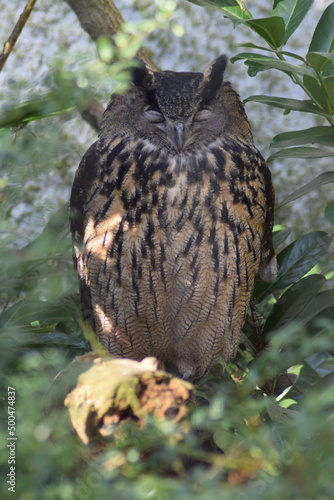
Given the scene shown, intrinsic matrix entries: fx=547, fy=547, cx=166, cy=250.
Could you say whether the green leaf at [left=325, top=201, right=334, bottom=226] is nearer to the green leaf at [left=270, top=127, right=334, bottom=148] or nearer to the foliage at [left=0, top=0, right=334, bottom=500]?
the green leaf at [left=270, top=127, right=334, bottom=148]

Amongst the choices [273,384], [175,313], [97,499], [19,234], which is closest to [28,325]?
[175,313]

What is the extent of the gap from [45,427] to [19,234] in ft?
0.54

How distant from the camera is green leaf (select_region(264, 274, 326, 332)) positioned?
142 cm

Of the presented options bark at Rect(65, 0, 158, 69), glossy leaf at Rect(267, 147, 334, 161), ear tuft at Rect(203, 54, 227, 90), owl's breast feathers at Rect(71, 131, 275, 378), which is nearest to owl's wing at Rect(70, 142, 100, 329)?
owl's breast feathers at Rect(71, 131, 275, 378)

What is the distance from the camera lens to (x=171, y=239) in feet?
4.58

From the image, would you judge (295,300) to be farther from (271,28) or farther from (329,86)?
(271,28)

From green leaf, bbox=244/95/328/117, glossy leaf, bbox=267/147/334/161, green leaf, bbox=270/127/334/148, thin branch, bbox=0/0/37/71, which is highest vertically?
thin branch, bbox=0/0/37/71

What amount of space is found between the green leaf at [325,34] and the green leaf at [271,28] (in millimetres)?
124

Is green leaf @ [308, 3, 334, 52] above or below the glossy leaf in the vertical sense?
above

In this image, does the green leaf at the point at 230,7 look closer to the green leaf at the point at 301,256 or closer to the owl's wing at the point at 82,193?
the owl's wing at the point at 82,193

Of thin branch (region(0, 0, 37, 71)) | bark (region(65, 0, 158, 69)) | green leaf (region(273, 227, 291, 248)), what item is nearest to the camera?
thin branch (region(0, 0, 37, 71))

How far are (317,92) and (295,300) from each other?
1.75 feet

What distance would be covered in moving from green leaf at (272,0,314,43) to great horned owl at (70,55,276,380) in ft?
0.82

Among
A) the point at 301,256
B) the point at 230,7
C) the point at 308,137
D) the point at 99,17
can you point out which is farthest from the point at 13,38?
the point at 99,17
